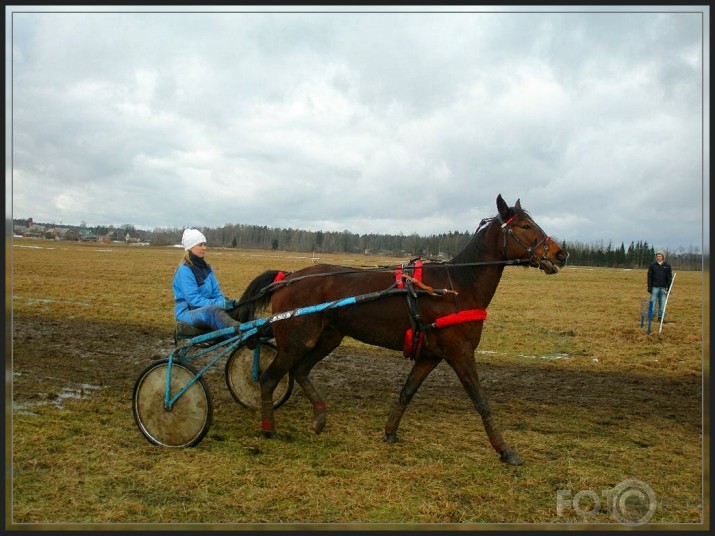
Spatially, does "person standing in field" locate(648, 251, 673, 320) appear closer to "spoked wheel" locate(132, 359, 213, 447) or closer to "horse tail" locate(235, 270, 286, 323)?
"horse tail" locate(235, 270, 286, 323)

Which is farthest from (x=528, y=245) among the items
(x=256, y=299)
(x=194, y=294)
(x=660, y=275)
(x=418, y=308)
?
(x=660, y=275)

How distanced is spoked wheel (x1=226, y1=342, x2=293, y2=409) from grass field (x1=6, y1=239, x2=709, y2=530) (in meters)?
0.20

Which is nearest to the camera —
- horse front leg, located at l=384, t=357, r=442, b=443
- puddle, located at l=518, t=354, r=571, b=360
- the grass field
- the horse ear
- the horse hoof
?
the grass field

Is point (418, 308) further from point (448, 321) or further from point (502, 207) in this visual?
point (502, 207)

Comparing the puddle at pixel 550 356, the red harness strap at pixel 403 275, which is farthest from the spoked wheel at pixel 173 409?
the puddle at pixel 550 356

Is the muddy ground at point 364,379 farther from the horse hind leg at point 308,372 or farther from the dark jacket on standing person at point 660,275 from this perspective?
the dark jacket on standing person at point 660,275

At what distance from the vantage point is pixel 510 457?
5.75m

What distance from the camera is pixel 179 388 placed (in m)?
6.14

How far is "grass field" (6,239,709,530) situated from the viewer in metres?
4.61

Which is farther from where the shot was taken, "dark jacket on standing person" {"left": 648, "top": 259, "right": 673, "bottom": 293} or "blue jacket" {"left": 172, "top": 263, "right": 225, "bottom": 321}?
"dark jacket on standing person" {"left": 648, "top": 259, "right": 673, "bottom": 293}

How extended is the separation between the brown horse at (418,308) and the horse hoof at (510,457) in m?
0.01

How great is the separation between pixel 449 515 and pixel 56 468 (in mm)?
3832

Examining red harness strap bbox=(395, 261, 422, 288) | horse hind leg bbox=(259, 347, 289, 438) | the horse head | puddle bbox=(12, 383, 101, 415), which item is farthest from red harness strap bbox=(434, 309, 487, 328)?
puddle bbox=(12, 383, 101, 415)

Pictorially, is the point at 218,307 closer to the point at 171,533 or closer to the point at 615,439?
the point at 171,533
